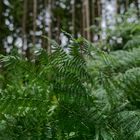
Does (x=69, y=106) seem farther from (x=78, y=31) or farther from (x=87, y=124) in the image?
(x=78, y=31)

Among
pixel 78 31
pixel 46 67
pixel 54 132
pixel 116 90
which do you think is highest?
pixel 78 31

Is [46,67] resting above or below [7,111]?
above

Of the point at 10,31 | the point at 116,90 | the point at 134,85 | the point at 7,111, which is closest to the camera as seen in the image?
the point at 7,111

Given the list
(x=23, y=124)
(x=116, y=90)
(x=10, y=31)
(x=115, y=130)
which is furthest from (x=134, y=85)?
(x=10, y=31)

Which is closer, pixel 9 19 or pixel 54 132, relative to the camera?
pixel 54 132

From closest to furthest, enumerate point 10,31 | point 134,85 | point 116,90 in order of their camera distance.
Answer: point 116,90, point 134,85, point 10,31

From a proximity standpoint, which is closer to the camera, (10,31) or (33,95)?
(33,95)

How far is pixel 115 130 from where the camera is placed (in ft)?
5.67

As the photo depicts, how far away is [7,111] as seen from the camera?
1720 millimetres

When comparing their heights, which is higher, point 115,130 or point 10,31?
point 10,31

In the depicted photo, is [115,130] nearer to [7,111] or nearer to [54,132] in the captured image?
[54,132]

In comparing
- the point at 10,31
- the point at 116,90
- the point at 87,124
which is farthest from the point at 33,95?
the point at 10,31

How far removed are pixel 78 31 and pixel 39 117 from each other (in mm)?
6379

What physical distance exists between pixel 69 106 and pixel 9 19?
6.32 metres
